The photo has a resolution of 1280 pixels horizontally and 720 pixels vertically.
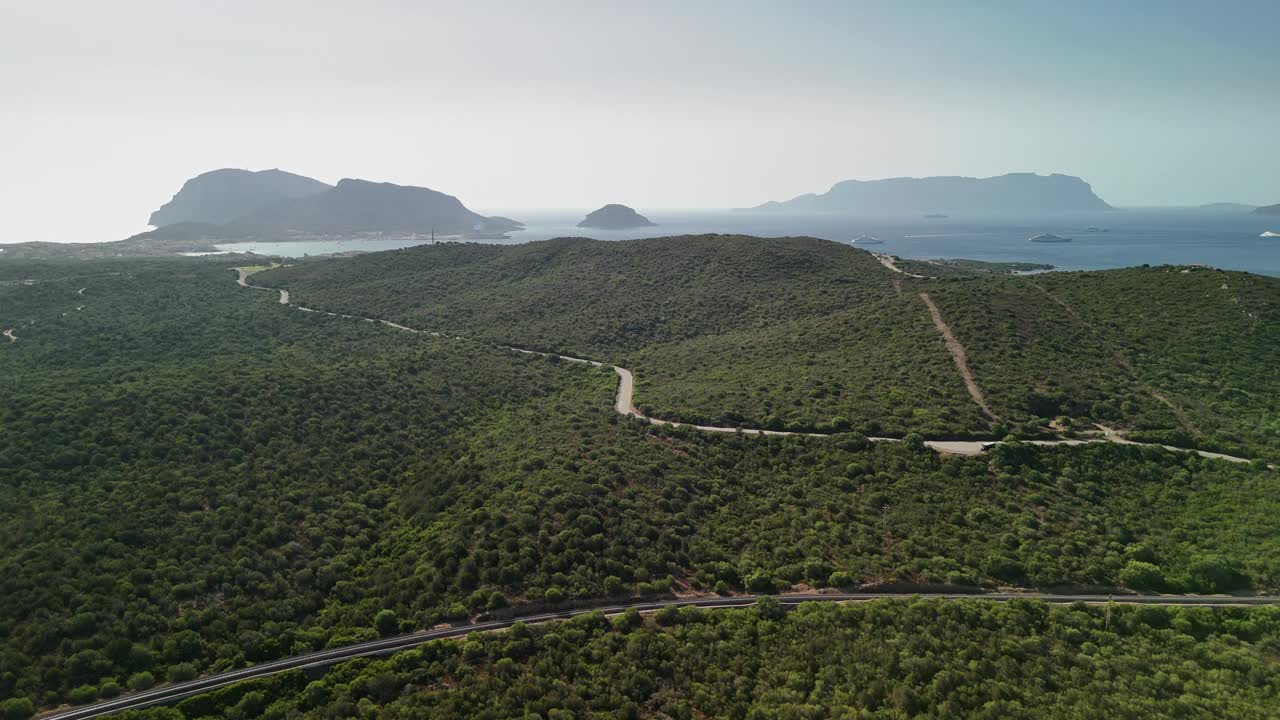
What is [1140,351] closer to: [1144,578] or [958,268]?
[1144,578]

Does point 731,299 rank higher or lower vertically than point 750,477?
higher

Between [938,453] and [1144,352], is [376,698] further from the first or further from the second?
[1144,352]

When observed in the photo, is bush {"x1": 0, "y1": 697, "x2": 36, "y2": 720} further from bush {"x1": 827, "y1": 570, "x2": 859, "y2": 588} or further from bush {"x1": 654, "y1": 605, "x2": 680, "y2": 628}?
bush {"x1": 827, "y1": 570, "x2": 859, "y2": 588}

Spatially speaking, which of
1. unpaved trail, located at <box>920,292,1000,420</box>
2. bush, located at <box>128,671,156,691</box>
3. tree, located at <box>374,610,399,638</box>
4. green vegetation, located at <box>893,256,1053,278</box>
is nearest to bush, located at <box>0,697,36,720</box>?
bush, located at <box>128,671,156,691</box>

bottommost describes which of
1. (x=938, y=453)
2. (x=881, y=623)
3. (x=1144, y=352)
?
(x=881, y=623)

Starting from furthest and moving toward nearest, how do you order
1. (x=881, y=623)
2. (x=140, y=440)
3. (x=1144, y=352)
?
(x=1144, y=352)
(x=140, y=440)
(x=881, y=623)

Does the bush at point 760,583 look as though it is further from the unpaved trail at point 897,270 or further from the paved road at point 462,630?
the unpaved trail at point 897,270

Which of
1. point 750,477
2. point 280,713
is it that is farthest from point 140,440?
point 750,477

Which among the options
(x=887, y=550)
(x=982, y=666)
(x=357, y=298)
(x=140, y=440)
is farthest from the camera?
(x=357, y=298)
